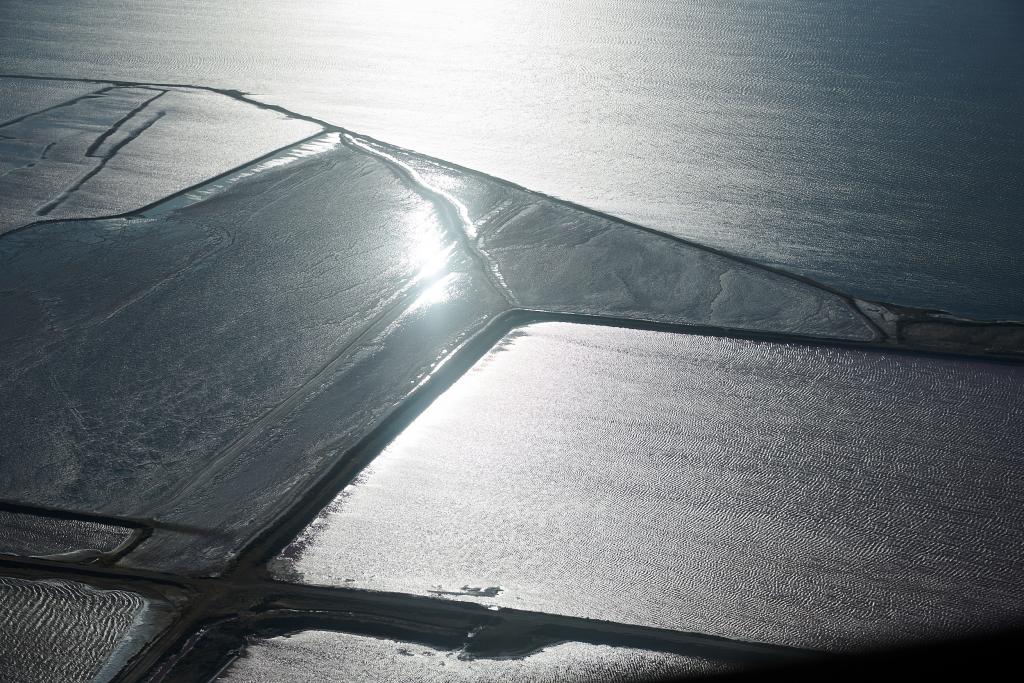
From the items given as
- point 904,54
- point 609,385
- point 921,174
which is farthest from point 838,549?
point 904,54

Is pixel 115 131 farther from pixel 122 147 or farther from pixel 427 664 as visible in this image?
pixel 427 664

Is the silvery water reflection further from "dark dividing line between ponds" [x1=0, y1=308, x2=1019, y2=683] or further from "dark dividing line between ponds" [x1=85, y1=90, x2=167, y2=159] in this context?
"dark dividing line between ponds" [x1=85, y1=90, x2=167, y2=159]

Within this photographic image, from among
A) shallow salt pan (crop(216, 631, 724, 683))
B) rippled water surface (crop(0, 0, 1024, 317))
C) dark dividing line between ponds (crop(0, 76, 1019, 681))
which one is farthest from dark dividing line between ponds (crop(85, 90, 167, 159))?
shallow salt pan (crop(216, 631, 724, 683))

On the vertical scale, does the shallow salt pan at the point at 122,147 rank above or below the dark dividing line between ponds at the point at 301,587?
above

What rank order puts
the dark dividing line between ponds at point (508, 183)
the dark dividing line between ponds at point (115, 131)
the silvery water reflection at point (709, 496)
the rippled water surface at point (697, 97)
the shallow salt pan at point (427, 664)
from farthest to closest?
the dark dividing line between ponds at point (115, 131) < the rippled water surface at point (697, 97) < the dark dividing line between ponds at point (508, 183) < the silvery water reflection at point (709, 496) < the shallow salt pan at point (427, 664)

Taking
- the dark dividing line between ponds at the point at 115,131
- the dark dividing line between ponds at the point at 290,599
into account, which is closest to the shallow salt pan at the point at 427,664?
the dark dividing line between ponds at the point at 290,599

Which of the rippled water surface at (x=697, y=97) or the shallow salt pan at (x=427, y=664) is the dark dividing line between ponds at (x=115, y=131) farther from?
the shallow salt pan at (x=427, y=664)
